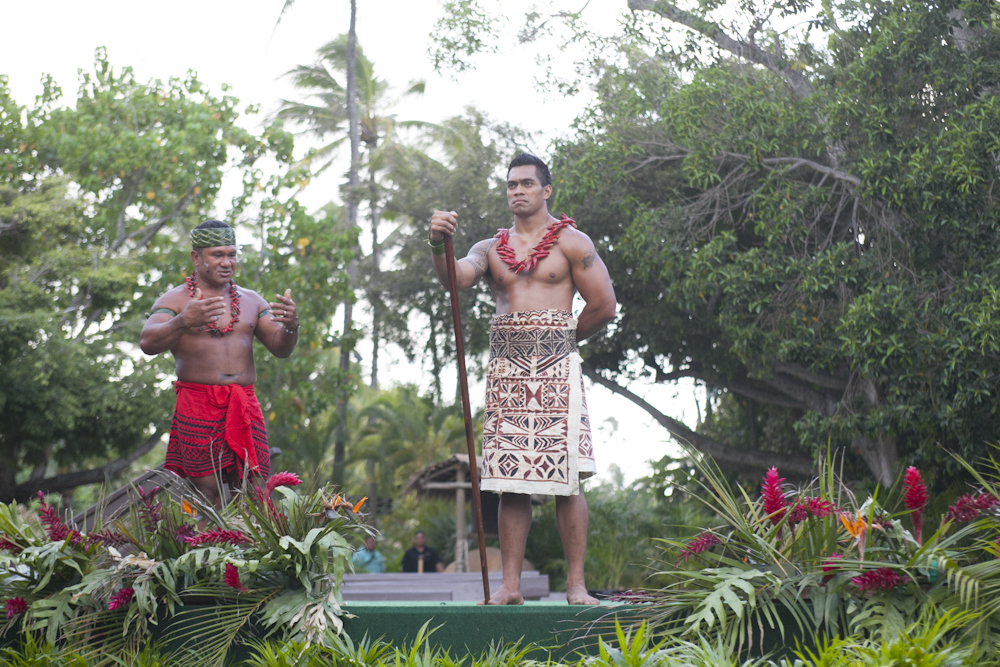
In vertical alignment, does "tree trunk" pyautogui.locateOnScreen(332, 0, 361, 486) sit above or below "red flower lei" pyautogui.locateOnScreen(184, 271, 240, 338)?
above

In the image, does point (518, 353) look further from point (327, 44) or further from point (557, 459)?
point (327, 44)

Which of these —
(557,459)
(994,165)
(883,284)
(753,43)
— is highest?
(753,43)

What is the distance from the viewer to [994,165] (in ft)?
26.0

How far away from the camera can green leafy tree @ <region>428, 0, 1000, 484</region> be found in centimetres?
829

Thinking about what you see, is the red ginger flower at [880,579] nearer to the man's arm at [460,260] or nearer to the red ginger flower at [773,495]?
the red ginger flower at [773,495]

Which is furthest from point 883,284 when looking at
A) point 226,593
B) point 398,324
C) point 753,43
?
point 398,324

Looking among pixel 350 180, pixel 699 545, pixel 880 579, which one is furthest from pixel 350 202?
pixel 880 579

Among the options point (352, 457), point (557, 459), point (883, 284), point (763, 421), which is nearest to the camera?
point (557, 459)

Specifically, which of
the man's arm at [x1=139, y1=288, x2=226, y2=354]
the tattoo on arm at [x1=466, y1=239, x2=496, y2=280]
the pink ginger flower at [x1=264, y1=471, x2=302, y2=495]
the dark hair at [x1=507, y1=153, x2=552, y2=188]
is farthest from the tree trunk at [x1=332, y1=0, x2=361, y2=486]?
the pink ginger flower at [x1=264, y1=471, x2=302, y2=495]

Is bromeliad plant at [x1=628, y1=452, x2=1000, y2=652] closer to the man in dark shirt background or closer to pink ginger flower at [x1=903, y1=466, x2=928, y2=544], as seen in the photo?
pink ginger flower at [x1=903, y1=466, x2=928, y2=544]

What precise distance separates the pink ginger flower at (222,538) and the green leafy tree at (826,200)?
6.42 meters

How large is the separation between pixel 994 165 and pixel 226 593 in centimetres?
739

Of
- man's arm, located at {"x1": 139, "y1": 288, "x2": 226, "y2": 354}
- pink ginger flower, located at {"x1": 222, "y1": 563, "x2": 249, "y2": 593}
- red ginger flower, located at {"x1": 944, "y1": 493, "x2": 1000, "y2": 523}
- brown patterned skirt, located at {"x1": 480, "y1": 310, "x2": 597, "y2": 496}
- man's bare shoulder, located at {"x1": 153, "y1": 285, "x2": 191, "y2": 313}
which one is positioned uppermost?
man's bare shoulder, located at {"x1": 153, "y1": 285, "x2": 191, "y2": 313}

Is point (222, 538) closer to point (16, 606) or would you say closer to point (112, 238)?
point (16, 606)
